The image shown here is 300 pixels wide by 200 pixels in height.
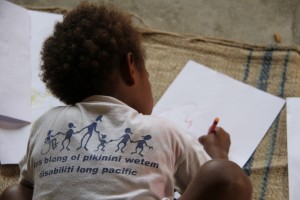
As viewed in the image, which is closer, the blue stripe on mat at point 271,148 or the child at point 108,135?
the child at point 108,135

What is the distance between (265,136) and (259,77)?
14cm

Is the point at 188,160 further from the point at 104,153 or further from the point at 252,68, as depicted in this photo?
the point at 252,68

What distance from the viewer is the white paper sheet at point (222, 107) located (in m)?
0.90

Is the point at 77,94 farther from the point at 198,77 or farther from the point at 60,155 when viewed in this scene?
the point at 198,77

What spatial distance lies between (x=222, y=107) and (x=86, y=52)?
36 cm

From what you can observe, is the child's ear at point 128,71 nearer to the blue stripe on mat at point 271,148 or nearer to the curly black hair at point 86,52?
the curly black hair at point 86,52

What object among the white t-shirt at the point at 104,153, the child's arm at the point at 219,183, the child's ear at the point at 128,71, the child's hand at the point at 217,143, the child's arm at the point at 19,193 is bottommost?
the child's arm at the point at 19,193

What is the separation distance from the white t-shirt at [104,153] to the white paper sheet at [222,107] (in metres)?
0.24

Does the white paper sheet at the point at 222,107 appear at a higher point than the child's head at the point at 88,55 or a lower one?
lower

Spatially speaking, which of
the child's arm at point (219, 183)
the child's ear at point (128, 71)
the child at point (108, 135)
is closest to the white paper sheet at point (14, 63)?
the child at point (108, 135)

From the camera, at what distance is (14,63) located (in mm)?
1032

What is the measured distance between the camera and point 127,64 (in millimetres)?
703

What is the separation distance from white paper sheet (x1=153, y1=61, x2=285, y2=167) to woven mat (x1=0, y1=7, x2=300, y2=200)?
0.06 ft

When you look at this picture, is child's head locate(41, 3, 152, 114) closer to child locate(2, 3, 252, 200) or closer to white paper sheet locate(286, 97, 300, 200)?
child locate(2, 3, 252, 200)
